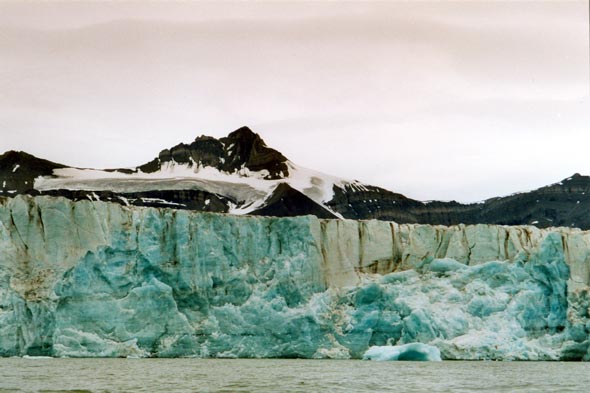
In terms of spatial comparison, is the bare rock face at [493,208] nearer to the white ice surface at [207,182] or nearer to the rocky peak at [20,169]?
the white ice surface at [207,182]

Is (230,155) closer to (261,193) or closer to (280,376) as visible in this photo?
(261,193)

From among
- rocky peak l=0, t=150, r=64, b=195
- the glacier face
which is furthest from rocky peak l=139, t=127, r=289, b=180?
the glacier face

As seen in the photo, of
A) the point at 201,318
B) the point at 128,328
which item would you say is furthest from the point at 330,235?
the point at 128,328

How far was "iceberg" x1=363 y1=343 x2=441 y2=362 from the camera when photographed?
32938mm

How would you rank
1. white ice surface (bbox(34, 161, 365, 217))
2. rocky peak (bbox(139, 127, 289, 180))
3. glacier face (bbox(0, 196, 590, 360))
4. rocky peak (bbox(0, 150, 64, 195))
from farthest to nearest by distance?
rocky peak (bbox(139, 127, 289, 180)), white ice surface (bbox(34, 161, 365, 217)), rocky peak (bbox(0, 150, 64, 195)), glacier face (bbox(0, 196, 590, 360))

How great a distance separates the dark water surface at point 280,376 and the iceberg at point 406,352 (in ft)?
1.97

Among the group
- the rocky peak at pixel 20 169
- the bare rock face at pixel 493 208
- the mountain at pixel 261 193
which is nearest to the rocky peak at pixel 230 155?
the mountain at pixel 261 193

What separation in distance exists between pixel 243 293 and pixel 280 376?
9.99 m

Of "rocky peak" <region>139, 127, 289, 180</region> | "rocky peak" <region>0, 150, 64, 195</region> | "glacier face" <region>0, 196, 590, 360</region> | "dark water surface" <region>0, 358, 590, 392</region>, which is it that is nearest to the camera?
"dark water surface" <region>0, 358, 590, 392</region>

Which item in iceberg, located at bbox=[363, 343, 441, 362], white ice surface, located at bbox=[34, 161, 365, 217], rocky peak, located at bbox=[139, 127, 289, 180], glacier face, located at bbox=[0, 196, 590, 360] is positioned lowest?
iceberg, located at bbox=[363, 343, 441, 362]

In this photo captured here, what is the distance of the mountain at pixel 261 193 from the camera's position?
59.6 m

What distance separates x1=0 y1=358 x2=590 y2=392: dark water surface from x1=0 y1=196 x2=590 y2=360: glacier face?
1.32 meters

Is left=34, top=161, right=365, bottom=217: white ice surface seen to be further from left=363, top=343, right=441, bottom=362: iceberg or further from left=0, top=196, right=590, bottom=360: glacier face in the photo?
left=363, top=343, right=441, bottom=362: iceberg

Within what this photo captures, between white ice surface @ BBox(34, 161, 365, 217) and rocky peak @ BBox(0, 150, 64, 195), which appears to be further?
white ice surface @ BBox(34, 161, 365, 217)
